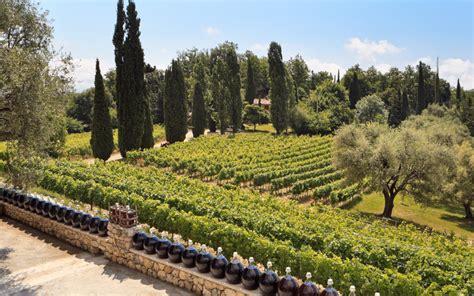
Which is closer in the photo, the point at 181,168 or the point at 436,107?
the point at 181,168

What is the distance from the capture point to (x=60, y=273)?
13039 mm

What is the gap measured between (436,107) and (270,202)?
2366 inches

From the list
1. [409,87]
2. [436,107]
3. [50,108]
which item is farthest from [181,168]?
[409,87]

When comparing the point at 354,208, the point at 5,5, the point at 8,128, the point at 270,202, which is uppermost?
the point at 5,5

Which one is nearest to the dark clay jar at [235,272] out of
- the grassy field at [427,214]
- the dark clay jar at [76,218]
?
the dark clay jar at [76,218]

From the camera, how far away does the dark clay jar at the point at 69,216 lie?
1553 cm

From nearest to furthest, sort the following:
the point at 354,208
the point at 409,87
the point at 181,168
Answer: the point at 354,208 < the point at 181,168 < the point at 409,87

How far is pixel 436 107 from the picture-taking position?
72.9 m

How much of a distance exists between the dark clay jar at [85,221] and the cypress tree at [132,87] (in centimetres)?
2613

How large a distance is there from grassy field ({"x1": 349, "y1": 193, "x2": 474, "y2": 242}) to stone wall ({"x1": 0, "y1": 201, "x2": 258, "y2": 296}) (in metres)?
22.9

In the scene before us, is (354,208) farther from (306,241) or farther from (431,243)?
(306,241)

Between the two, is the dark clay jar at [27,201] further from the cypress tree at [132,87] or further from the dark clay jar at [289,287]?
the cypress tree at [132,87]

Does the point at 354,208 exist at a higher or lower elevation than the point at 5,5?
lower

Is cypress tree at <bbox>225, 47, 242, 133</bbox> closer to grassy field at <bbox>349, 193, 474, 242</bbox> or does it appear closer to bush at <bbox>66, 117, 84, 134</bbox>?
Answer: bush at <bbox>66, 117, 84, 134</bbox>
